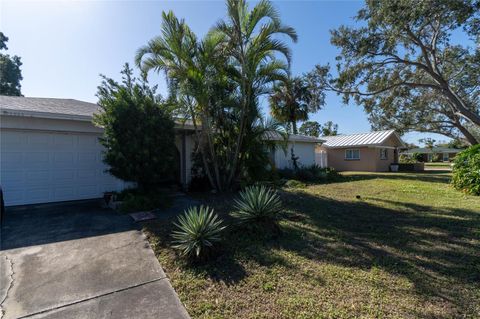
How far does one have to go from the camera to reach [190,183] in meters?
10.4

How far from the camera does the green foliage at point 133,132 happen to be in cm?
706

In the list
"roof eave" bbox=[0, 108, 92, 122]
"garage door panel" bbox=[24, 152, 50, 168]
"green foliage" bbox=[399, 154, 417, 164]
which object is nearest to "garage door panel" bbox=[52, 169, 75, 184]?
"garage door panel" bbox=[24, 152, 50, 168]

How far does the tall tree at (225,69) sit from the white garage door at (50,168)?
3507mm

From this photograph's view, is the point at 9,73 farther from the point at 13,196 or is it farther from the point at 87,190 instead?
the point at 87,190

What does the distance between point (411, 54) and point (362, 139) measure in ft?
35.8

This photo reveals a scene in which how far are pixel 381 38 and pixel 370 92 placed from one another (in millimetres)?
3918

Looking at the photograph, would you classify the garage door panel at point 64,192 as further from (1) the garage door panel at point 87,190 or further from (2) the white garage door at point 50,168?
(1) the garage door panel at point 87,190

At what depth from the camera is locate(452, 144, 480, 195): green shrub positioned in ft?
33.1

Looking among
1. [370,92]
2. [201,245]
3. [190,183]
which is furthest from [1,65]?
[370,92]

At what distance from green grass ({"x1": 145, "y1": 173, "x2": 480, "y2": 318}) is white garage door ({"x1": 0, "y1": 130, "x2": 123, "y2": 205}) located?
4.14 meters

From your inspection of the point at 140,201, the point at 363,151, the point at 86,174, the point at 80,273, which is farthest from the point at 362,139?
the point at 80,273

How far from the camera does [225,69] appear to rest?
28.2ft

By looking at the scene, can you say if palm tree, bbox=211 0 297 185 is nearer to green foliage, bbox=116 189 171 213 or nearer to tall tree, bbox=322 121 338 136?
green foliage, bbox=116 189 171 213

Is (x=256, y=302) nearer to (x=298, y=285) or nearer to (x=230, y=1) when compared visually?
(x=298, y=285)
